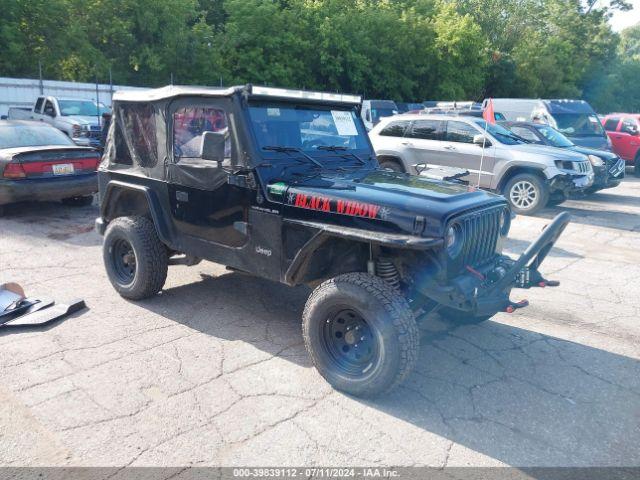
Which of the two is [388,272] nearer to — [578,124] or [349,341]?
[349,341]

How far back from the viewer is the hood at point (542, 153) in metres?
10.1

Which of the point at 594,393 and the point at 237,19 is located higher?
the point at 237,19

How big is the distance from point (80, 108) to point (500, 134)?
11.8 metres

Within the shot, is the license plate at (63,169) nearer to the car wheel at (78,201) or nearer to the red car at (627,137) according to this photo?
A: the car wheel at (78,201)

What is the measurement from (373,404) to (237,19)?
22.5 m

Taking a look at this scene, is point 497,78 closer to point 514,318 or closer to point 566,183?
point 566,183

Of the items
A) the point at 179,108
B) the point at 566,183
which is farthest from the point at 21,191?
the point at 566,183

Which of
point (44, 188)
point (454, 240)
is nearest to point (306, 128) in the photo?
point (454, 240)

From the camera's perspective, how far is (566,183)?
9.91m

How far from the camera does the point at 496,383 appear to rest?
3916mm

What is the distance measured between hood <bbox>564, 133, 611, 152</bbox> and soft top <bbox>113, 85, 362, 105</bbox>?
466 inches

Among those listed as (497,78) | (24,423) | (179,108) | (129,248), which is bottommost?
(24,423)

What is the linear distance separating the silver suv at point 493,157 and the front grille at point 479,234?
5.80 metres

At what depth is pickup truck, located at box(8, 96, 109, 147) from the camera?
14547 mm
